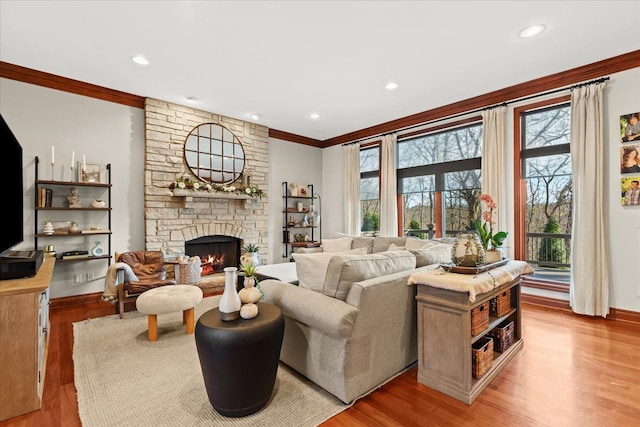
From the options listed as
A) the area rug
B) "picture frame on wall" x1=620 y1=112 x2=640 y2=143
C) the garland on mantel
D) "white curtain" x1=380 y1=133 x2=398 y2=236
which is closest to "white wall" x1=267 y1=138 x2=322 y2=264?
the garland on mantel

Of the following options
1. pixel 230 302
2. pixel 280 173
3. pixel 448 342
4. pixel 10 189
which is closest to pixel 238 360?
pixel 230 302

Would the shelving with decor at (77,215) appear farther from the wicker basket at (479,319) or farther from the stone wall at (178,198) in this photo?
the wicker basket at (479,319)

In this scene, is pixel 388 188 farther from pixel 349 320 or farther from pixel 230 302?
pixel 230 302

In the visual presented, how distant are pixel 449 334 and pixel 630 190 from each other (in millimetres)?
3031

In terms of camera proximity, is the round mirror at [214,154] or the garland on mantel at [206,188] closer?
the garland on mantel at [206,188]

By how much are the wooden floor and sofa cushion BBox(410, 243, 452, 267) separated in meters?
0.92

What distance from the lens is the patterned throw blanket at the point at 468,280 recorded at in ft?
6.18

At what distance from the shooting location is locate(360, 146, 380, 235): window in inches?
241

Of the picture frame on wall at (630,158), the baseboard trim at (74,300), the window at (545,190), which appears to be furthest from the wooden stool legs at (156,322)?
the picture frame on wall at (630,158)

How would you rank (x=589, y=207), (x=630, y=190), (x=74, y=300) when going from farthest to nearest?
1. (x=74, y=300)
2. (x=589, y=207)
3. (x=630, y=190)

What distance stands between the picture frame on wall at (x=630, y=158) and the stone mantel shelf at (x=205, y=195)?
5.05 meters

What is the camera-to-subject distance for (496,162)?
4.18 m

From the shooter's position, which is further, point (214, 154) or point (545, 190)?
point (214, 154)

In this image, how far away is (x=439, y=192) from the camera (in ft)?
16.5
